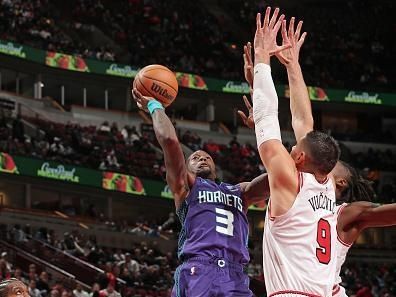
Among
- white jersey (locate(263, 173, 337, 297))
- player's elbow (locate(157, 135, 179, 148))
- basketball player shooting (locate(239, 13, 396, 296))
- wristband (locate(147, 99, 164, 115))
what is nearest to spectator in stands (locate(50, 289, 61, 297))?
wristband (locate(147, 99, 164, 115))

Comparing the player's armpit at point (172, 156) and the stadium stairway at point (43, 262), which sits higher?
the player's armpit at point (172, 156)

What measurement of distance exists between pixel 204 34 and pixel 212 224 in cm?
3380

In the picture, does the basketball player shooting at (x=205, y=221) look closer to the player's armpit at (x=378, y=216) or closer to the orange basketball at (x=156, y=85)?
the orange basketball at (x=156, y=85)

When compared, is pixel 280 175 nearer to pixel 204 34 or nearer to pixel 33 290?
pixel 33 290

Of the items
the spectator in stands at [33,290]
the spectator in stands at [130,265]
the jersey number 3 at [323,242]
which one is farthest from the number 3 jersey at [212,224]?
the spectator in stands at [130,265]

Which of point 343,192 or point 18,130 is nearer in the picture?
point 343,192

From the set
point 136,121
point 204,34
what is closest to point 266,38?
point 136,121

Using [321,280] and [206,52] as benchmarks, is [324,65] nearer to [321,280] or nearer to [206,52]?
[206,52]

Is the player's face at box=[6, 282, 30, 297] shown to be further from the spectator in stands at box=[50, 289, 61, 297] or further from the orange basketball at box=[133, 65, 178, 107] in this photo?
the spectator in stands at box=[50, 289, 61, 297]

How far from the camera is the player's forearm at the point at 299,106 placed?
5087mm

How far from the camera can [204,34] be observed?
129ft

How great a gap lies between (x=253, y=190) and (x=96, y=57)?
2828cm

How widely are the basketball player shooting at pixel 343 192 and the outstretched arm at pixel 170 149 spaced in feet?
3.01

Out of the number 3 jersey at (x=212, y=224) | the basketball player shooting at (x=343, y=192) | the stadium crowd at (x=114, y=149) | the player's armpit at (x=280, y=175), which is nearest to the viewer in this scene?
the player's armpit at (x=280, y=175)
